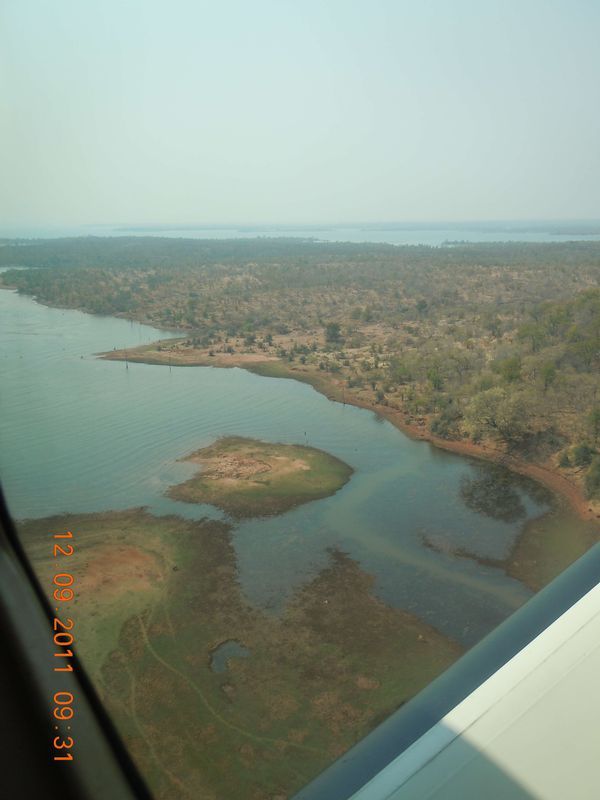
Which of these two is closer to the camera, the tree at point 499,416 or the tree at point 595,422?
the tree at point 595,422

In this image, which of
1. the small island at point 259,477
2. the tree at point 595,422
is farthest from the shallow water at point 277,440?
the tree at point 595,422

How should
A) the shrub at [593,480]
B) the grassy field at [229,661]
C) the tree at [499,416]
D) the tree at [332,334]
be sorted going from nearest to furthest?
the grassy field at [229,661], the shrub at [593,480], the tree at [499,416], the tree at [332,334]

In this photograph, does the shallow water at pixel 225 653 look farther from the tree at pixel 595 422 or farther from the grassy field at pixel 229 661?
the tree at pixel 595 422

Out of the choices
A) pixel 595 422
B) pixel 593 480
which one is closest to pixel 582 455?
pixel 595 422

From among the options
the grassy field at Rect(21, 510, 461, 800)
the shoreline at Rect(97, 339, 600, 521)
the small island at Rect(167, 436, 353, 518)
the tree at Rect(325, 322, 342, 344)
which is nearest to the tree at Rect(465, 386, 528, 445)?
the shoreline at Rect(97, 339, 600, 521)

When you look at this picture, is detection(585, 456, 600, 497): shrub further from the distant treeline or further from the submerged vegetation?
the distant treeline

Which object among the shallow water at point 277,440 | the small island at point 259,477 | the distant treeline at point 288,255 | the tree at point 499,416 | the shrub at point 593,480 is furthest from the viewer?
the distant treeline at point 288,255

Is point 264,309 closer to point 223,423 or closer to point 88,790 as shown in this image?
point 223,423
